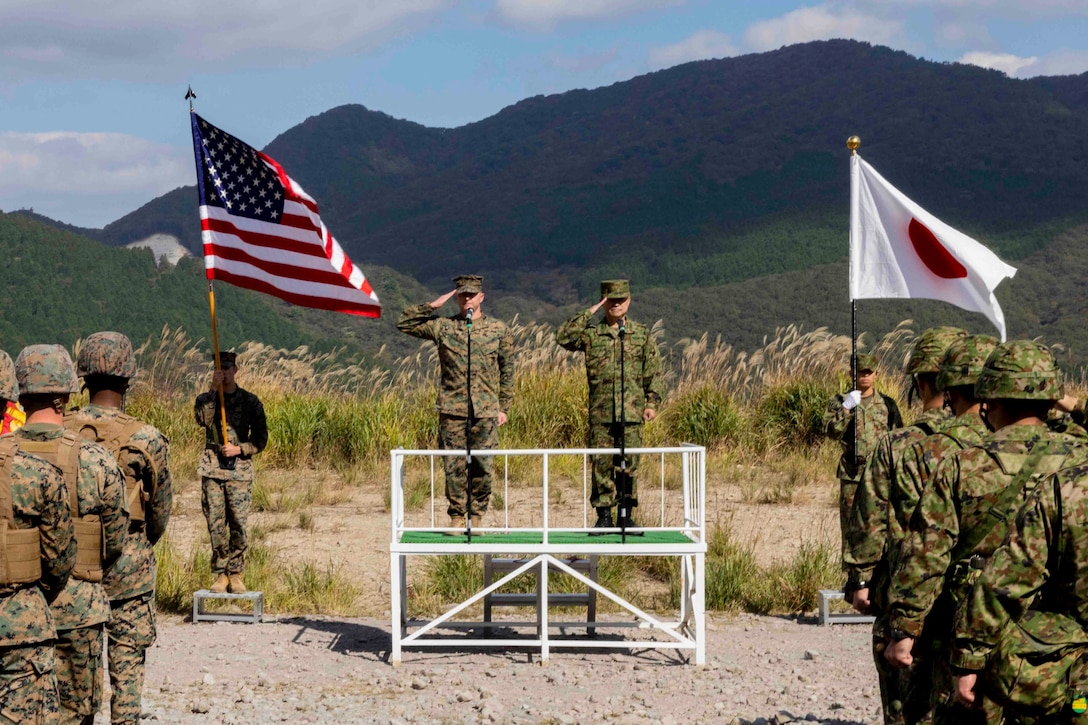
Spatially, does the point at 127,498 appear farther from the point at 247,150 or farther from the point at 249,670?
the point at 247,150

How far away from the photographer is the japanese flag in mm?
8609

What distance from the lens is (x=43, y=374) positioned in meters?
5.55

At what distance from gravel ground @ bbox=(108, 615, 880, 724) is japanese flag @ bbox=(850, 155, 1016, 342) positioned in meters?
2.25

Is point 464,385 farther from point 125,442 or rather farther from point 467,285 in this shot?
point 125,442

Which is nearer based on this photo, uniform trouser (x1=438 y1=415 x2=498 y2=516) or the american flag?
the american flag

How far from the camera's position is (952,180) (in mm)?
133250

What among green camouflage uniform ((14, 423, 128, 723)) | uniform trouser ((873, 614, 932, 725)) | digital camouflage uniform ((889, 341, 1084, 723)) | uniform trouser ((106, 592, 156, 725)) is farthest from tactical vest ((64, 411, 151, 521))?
digital camouflage uniform ((889, 341, 1084, 723))

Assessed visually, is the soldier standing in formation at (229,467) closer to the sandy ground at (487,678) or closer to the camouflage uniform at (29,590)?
the sandy ground at (487,678)

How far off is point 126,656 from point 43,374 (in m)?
1.42

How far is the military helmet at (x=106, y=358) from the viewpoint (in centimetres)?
647

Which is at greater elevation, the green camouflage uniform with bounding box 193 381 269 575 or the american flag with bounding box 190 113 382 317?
the american flag with bounding box 190 113 382 317

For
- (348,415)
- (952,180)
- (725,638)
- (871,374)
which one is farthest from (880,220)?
(952,180)

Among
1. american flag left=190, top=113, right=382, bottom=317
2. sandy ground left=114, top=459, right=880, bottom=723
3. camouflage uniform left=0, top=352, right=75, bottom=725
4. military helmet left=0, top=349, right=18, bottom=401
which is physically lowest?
sandy ground left=114, top=459, right=880, bottom=723

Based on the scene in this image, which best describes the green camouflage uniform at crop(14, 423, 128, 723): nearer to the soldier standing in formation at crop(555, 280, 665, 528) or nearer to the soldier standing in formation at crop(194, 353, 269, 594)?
the soldier standing in formation at crop(194, 353, 269, 594)
